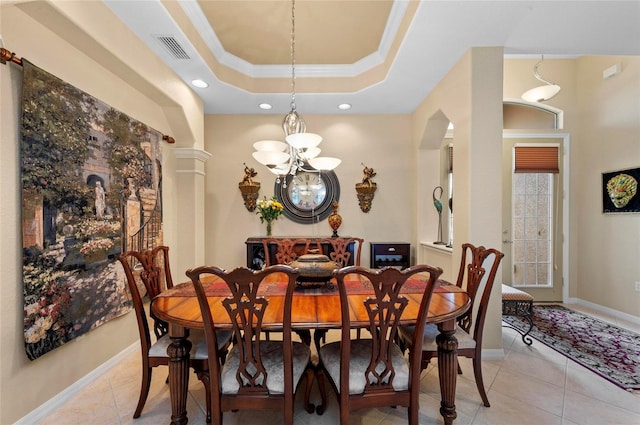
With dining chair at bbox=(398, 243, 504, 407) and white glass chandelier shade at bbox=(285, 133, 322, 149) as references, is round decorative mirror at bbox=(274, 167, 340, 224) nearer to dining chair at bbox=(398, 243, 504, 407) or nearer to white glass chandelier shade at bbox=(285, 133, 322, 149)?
white glass chandelier shade at bbox=(285, 133, 322, 149)

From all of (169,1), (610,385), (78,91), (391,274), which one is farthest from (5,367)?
(610,385)

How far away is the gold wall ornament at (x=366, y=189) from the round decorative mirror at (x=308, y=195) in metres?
0.33

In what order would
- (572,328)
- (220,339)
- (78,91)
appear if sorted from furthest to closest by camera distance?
1. (572,328)
2. (78,91)
3. (220,339)

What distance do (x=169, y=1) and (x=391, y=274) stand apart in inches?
103

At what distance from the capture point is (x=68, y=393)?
1.90 metres

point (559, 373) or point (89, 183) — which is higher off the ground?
point (89, 183)

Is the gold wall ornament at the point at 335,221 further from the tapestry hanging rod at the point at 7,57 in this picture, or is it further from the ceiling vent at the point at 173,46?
the tapestry hanging rod at the point at 7,57

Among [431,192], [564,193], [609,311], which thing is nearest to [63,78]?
[431,192]

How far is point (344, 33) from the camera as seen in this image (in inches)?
108

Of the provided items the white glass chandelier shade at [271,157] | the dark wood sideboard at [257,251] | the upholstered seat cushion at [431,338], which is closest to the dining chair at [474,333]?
the upholstered seat cushion at [431,338]

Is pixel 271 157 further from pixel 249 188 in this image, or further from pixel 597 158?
pixel 597 158

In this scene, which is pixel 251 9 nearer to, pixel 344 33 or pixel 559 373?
pixel 344 33

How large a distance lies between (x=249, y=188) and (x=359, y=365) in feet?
9.80

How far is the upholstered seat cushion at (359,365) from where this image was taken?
1.35 m
